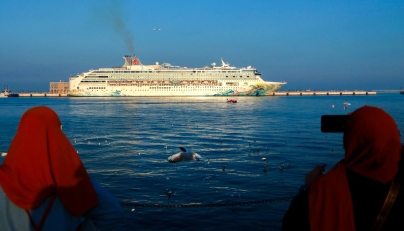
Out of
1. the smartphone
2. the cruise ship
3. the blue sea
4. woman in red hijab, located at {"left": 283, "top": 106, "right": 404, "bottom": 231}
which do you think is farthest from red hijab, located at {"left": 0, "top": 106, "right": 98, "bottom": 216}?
the cruise ship

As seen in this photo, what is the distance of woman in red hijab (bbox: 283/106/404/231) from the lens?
53.2 inches

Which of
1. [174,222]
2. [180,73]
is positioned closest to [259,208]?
[174,222]

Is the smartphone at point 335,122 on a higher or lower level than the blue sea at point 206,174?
higher

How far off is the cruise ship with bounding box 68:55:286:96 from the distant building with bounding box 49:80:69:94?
36756 mm

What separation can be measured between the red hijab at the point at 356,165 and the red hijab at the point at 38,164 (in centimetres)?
95

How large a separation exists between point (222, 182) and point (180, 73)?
66.8 meters

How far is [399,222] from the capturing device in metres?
1.44

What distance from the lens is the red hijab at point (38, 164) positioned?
150 centimetres

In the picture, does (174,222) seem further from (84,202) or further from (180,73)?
(180,73)

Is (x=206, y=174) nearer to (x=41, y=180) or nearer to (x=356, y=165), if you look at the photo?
(x=41, y=180)

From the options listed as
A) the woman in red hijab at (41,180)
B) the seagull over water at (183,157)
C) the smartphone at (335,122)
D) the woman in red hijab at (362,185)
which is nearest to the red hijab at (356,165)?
the woman in red hijab at (362,185)

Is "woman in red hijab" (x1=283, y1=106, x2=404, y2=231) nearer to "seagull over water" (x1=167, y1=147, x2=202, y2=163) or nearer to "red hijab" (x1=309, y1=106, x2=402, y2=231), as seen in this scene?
"red hijab" (x1=309, y1=106, x2=402, y2=231)

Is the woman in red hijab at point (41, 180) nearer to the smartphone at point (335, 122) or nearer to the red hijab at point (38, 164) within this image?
the red hijab at point (38, 164)

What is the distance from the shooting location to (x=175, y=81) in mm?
73938
